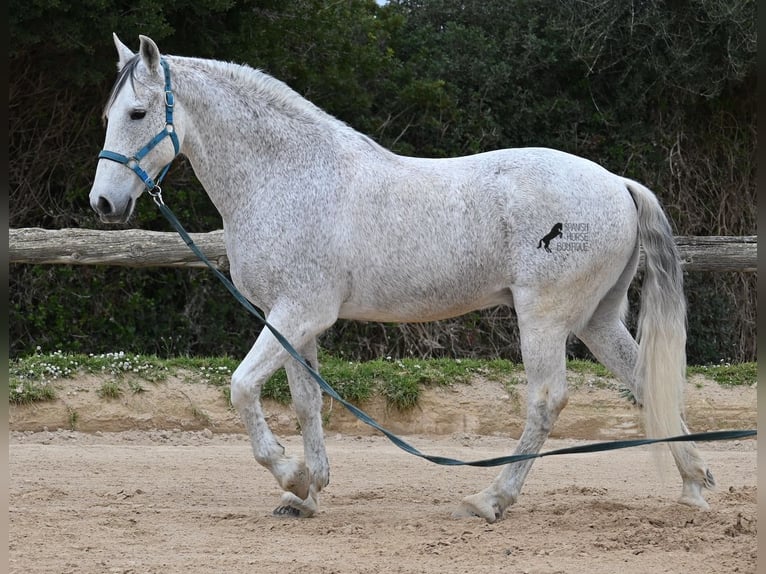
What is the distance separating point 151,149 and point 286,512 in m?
1.81

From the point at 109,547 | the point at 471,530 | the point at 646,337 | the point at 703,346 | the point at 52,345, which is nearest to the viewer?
the point at 109,547

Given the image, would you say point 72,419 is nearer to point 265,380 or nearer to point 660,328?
point 265,380

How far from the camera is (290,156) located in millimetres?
4613

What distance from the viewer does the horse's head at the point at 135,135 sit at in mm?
4301

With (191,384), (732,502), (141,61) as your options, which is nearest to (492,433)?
(191,384)

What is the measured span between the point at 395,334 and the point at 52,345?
3.37 meters

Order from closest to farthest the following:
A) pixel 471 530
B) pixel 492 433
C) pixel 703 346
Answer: pixel 471 530 < pixel 492 433 < pixel 703 346

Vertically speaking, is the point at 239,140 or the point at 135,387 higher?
the point at 239,140

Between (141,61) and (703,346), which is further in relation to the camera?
(703,346)

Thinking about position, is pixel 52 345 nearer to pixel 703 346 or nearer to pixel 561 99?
pixel 561 99

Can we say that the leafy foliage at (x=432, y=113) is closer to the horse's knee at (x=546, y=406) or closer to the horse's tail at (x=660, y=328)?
the horse's tail at (x=660, y=328)

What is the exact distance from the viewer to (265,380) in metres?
4.37

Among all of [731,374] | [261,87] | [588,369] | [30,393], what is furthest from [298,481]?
[731,374]

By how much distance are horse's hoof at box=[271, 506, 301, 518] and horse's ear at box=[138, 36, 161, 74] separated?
2120mm
